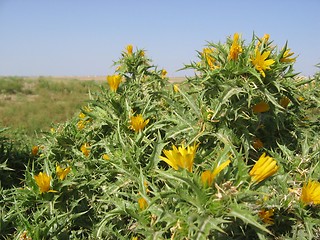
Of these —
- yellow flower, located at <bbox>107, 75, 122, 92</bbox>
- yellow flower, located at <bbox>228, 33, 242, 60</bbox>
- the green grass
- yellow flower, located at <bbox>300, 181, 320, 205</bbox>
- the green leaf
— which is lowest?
the green grass

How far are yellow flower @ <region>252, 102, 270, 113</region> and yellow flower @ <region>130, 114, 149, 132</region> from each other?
59 cm

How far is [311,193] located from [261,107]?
0.46 metres

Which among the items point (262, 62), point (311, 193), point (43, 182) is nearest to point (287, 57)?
point (262, 62)

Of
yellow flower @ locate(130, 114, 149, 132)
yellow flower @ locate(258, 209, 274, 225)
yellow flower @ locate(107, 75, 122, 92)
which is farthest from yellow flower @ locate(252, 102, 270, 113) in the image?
yellow flower @ locate(107, 75, 122, 92)

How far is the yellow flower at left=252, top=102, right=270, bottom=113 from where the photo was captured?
150cm

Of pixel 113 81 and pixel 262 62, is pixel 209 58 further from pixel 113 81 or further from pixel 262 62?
pixel 113 81

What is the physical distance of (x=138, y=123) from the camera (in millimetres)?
1700

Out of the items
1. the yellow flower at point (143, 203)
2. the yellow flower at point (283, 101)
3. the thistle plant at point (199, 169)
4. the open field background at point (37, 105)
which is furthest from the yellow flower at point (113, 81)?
the open field background at point (37, 105)

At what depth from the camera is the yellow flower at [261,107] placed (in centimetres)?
150

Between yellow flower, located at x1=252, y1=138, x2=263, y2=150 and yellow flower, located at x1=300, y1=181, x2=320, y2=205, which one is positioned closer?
yellow flower, located at x1=300, y1=181, x2=320, y2=205

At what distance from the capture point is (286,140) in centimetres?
170

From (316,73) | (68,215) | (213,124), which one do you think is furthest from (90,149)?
(316,73)

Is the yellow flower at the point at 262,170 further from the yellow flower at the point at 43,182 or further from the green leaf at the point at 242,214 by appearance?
the yellow flower at the point at 43,182

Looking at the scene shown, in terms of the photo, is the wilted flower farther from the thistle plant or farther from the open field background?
the open field background
